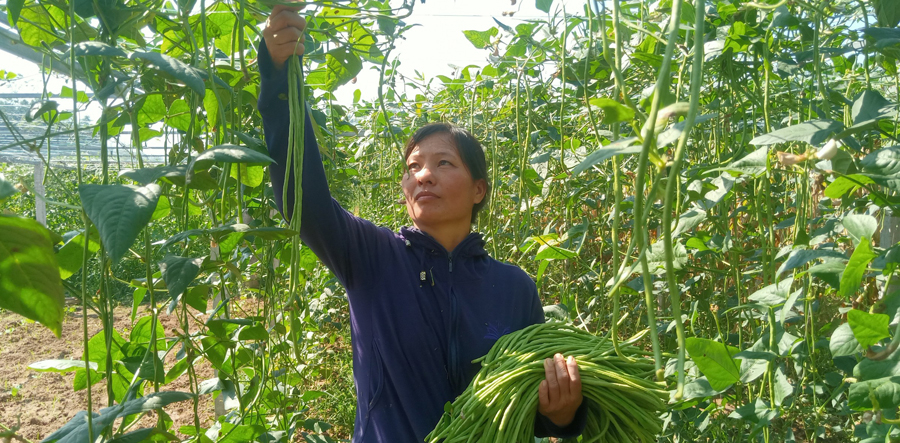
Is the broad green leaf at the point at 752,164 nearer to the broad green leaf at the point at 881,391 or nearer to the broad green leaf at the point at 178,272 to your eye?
the broad green leaf at the point at 881,391

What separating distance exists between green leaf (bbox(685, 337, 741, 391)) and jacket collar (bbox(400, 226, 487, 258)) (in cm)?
73

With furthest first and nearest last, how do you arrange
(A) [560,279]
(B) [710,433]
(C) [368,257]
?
(A) [560,279] → (B) [710,433] → (C) [368,257]

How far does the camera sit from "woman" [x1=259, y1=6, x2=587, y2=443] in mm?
1199

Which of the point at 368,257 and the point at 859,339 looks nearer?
the point at 859,339

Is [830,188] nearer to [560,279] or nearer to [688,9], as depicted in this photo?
[688,9]

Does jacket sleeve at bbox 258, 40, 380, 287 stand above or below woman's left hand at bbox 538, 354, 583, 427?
above

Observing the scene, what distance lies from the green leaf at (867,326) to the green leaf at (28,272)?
28.1 inches

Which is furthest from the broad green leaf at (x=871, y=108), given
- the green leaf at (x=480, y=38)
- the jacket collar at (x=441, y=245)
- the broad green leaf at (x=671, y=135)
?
the green leaf at (x=480, y=38)

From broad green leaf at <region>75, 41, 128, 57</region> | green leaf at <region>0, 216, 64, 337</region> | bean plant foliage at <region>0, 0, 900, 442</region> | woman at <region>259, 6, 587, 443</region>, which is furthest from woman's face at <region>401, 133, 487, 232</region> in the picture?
green leaf at <region>0, 216, 64, 337</region>

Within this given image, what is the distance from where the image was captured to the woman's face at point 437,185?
53.1 inches

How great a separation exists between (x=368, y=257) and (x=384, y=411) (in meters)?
0.32

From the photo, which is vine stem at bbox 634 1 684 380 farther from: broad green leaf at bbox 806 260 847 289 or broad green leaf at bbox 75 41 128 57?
broad green leaf at bbox 75 41 128 57

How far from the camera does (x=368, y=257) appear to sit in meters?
1.29

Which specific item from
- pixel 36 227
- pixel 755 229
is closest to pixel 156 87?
pixel 36 227
